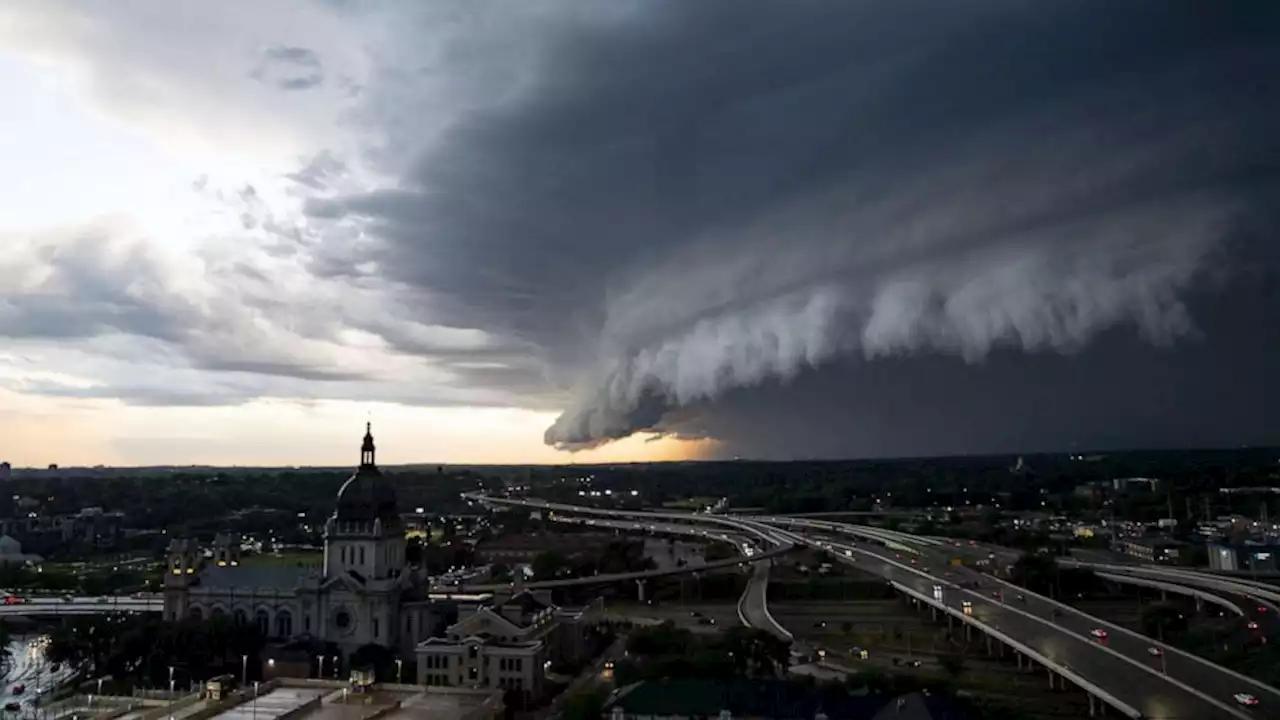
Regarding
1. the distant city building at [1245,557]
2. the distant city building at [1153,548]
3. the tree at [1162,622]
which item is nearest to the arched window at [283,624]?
the tree at [1162,622]

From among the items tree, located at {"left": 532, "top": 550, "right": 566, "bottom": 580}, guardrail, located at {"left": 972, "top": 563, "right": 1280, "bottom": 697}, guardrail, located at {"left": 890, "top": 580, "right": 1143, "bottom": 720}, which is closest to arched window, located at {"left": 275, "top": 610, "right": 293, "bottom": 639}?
tree, located at {"left": 532, "top": 550, "right": 566, "bottom": 580}

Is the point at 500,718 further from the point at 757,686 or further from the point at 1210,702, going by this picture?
the point at 1210,702

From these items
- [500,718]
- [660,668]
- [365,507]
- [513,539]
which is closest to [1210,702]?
[660,668]

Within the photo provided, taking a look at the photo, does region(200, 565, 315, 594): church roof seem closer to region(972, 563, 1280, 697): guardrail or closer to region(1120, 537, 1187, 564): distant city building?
region(972, 563, 1280, 697): guardrail

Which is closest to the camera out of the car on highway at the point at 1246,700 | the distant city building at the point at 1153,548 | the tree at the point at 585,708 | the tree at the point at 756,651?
the tree at the point at 585,708

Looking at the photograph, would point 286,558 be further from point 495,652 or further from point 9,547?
point 495,652

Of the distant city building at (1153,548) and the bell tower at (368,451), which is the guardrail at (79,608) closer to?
the bell tower at (368,451)

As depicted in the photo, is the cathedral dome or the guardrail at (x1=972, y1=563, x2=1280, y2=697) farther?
the cathedral dome
